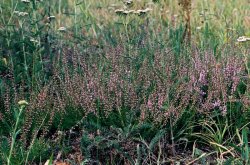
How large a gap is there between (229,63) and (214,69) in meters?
0.16

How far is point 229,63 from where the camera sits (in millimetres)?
2977

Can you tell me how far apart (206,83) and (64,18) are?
3040 millimetres

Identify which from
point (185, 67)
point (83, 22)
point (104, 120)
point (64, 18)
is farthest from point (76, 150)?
point (64, 18)

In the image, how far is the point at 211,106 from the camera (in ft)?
9.07

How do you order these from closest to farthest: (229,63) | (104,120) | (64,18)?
1. (104,120)
2. (229,63)
3. (64,18)

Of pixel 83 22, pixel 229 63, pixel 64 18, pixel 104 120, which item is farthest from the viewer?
pixel 64 18

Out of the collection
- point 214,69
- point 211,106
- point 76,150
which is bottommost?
point 76,150

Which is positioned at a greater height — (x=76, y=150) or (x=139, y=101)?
(x=139, y=101)

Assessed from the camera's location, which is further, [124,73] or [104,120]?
[124,73]

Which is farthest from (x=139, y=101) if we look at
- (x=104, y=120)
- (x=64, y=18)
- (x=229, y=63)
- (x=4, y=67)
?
(x=64, y=18)

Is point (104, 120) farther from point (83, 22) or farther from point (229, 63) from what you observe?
point (83, 22)

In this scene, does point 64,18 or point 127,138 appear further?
point 64,18

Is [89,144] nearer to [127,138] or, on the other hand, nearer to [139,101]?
[127,138]

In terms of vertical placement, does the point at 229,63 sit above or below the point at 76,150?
above
